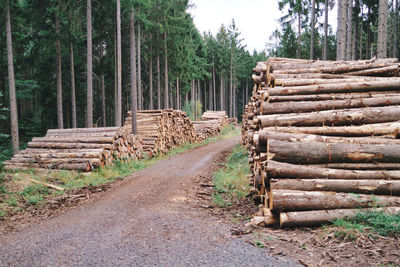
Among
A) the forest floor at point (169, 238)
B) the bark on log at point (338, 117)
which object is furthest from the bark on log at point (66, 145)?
the bark on log at point (338, 117)

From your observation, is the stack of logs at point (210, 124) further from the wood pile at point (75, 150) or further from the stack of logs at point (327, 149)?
the stack of logs at point (327, 149)

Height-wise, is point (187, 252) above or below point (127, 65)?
below

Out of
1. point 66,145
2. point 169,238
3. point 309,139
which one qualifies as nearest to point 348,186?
point 309,139

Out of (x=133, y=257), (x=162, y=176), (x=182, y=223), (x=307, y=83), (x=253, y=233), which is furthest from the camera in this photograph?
(x=162, y=176)

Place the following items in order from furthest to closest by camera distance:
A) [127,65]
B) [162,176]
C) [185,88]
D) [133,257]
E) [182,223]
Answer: [185,88], [127,65], [162,176], [182,223], [133,257]

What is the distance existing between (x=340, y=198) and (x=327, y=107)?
2.90 metres

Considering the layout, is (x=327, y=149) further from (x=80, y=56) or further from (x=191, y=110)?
(x=191, y=110)

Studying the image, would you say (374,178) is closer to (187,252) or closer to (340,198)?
(340,198)

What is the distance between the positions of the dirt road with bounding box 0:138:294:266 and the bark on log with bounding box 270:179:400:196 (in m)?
1.58

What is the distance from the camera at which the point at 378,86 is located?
745cm

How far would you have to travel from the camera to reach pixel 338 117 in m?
6.39

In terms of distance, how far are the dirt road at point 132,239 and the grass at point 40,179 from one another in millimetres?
1668

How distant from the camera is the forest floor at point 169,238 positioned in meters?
3.70

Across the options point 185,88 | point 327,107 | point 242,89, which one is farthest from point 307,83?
point 242,89
